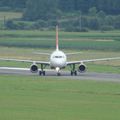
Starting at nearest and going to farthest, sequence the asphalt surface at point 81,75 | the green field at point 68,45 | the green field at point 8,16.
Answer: the asphalt surface at point 81,75 < the green field at point 68,45 < the green field at point 8,16

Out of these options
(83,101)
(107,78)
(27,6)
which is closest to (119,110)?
(83,101)

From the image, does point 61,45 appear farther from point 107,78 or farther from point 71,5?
point 71,5

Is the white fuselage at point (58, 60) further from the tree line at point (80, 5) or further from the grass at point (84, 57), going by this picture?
the tree line at point (80, 5)

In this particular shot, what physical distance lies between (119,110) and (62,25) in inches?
4461

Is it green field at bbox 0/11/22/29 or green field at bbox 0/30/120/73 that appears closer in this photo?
green field at bbox 0/30/120/73

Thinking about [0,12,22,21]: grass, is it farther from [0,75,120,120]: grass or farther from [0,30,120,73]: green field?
[0,75,120,120]: grass

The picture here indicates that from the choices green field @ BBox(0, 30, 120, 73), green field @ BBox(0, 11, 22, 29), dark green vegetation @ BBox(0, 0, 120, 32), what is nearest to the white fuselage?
green field @ BBox(0, 30, 120, 73)

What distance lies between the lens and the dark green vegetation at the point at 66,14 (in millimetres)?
151875

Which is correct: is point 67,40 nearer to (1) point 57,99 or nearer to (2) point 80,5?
(2) point 80,5

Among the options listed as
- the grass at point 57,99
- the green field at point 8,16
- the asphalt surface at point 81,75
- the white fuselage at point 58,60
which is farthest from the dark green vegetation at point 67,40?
the grass at point 57,99

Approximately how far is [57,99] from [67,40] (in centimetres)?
7607

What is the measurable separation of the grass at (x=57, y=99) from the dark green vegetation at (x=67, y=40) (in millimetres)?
49000

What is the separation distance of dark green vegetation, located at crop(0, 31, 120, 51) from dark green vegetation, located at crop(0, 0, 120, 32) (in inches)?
406

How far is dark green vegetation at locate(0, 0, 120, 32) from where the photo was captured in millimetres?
151875
